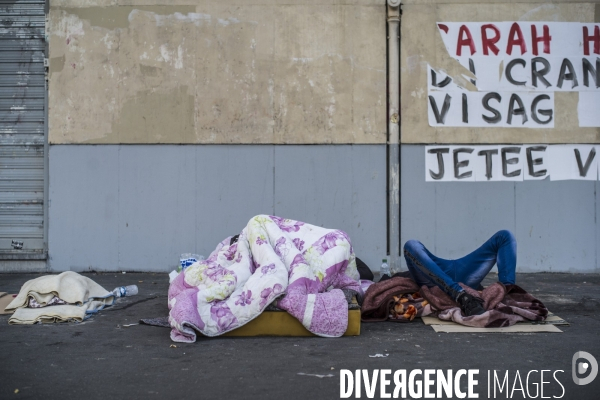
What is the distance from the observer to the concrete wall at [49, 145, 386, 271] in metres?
8.63

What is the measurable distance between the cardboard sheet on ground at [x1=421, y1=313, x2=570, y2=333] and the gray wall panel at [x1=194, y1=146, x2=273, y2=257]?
149 inches

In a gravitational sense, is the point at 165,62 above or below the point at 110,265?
above

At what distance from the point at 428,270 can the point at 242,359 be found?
1986 mm

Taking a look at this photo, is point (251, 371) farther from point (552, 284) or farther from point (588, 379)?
point (552, 284)

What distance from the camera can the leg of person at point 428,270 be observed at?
17.5 ft

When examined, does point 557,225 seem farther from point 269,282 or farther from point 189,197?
point 269,282

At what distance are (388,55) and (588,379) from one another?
5.82 meters

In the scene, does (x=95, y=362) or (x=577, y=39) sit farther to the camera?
(x=577, y=39)

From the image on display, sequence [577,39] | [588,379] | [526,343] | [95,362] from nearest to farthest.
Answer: [588,379] < [95,362] < [526,343] < [577,39]

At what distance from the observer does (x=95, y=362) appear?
13.7 feet

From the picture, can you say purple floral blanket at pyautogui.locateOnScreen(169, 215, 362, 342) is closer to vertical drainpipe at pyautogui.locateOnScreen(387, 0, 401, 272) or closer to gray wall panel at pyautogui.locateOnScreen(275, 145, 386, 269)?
gray wall panel at pyautogui.locateOnScreen(275, 145, 386, 269)

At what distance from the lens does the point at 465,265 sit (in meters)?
5.70

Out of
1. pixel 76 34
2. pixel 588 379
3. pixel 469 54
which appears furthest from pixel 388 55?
pixel 588 379

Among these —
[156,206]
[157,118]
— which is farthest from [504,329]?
[157,118]
